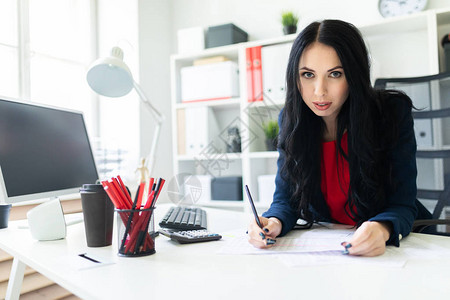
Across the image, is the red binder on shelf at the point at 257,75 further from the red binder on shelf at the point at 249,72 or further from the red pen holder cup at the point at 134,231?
the red pen holder cup at the point at 134,231

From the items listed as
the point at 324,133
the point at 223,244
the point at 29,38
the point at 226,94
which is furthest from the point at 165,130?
the point at 223,244

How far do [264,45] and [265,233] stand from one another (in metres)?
1.81

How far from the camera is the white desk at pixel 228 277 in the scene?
513 millimetres

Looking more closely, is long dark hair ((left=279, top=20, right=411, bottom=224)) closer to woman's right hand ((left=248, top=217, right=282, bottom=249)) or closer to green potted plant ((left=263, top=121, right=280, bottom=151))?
woman's right hand ((left=248, top=217, right=282, bottom=249))

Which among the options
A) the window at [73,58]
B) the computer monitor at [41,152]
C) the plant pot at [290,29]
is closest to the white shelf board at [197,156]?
the window at [73,58]

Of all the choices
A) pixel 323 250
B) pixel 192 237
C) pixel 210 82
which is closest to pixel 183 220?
pixel 192 237

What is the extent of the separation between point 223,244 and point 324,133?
1.78 feet

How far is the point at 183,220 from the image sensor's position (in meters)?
1.02

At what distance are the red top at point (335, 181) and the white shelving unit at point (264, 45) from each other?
112 centimetres

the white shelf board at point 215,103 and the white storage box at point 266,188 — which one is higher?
the white shelf board at point 215,103

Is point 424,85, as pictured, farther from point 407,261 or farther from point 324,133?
point 407,261

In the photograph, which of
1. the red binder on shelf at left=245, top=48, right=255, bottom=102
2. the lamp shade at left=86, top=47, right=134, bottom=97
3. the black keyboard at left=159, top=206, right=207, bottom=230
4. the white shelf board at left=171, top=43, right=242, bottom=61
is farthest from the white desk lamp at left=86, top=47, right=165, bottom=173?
the white shelf board at left=171, top=43, right=242, bottom=61

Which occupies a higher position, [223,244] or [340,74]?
[340,74]

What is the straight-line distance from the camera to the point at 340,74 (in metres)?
Answer: 0.96
